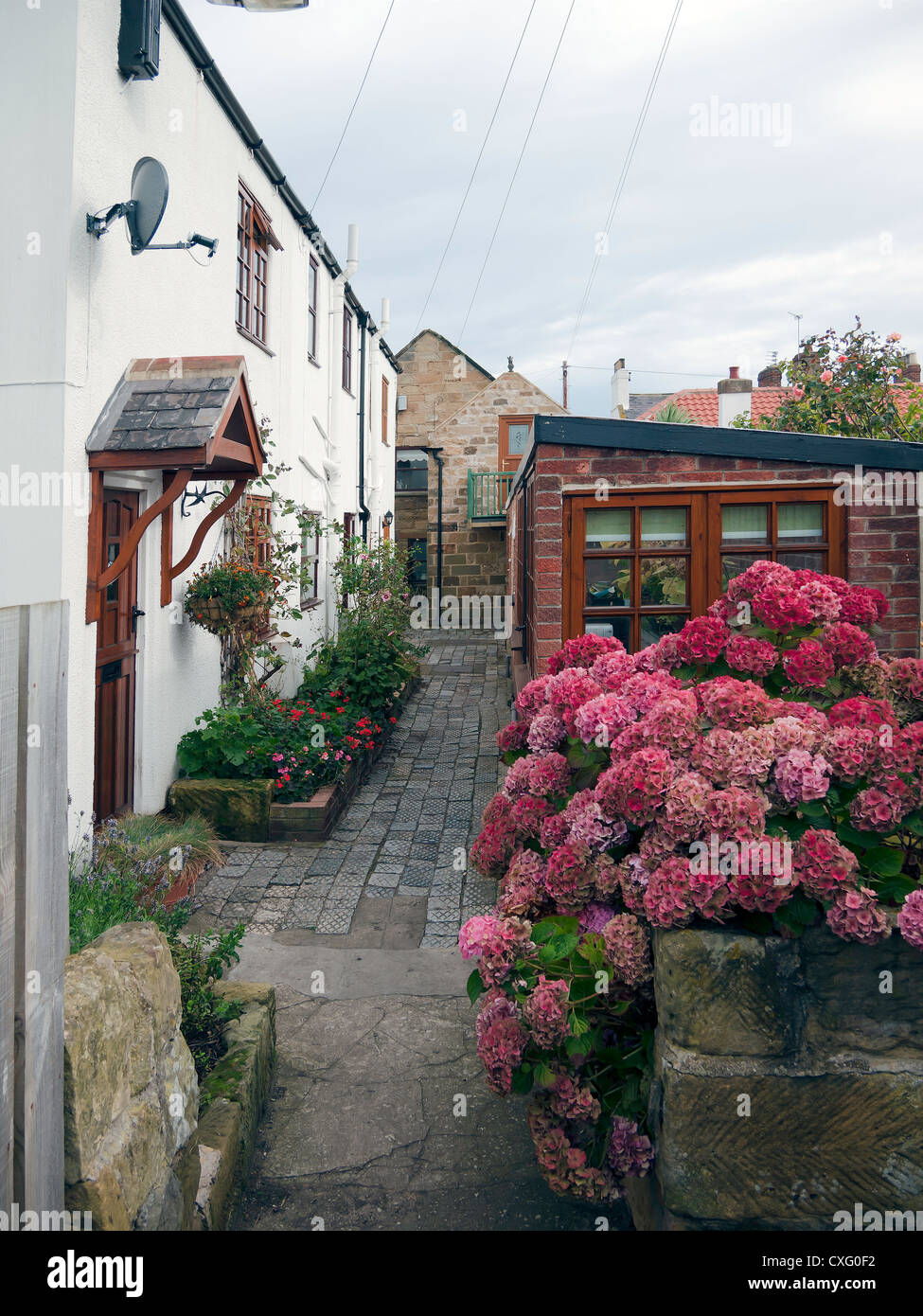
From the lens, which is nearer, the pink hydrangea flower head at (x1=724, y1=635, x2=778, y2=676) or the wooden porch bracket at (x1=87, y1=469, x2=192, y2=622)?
the pink hydrangea flower head at (x1=724, y1=635, x2=778, y2=676)

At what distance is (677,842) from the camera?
2.31 meters

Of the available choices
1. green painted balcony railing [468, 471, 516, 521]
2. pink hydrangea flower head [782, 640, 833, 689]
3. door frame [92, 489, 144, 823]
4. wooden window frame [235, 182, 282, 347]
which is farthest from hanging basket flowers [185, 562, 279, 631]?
green painted balcony railing [468, 471, 516, 521]

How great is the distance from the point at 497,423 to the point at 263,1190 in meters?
20.2

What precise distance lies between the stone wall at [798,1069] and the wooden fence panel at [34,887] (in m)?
1.34

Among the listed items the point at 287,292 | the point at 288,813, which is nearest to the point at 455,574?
the point at 287,292

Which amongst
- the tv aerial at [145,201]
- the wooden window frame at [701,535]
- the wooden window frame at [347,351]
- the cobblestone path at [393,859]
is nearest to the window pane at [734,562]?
the wooden window frame at [701,535]

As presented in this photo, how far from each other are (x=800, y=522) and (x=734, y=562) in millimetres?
448

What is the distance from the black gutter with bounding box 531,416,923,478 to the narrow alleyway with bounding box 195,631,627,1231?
2791mm

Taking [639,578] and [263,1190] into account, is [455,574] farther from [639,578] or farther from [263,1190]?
[263,1190]

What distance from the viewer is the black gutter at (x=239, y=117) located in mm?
6250

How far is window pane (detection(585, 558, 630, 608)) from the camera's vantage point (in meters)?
5.66

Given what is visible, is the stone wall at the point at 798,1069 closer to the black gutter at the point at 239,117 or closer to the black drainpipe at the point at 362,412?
the black gutter at the point at 239,117

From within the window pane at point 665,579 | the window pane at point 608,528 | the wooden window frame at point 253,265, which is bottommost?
the window pane at point 665,579

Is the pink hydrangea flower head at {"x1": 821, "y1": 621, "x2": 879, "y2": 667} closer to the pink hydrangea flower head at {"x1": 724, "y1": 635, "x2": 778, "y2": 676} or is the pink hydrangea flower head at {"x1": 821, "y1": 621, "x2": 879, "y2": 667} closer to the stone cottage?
the pink hydrangea flower head at {"x1": 724, "y1": 635, "x2": 778, "y2": 676}
